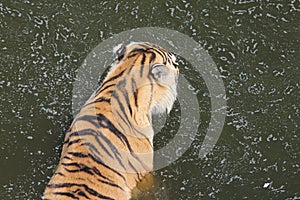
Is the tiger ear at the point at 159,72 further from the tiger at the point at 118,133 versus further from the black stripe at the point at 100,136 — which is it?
the black stripe at the point at 100,136

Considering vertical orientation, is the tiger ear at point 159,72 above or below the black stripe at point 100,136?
above

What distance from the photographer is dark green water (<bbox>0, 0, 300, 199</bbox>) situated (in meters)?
3.51

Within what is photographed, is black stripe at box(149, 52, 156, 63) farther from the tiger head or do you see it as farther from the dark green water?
the dark green water

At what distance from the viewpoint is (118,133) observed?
306 centimetres

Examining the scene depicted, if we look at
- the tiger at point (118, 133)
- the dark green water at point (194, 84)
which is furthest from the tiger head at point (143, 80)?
the dark green water at point (194, 84)

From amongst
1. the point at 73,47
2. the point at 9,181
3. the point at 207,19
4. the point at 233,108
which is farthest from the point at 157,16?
the point at 9,181

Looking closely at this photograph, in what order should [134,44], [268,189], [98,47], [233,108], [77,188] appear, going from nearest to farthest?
[77,188], [134,44], [268,189], [233,108], [98,47]


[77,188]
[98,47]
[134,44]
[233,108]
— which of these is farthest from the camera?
[98,47]

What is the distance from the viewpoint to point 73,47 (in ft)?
13.3

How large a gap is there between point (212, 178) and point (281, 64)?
40.7 inches

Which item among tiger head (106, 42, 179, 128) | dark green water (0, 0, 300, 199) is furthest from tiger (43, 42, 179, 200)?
dark green water (0, 0, 300, 199)

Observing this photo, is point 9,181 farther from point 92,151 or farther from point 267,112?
point 267,112

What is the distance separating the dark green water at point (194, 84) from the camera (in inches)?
138

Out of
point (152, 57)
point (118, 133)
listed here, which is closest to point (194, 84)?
point (152, 57)
